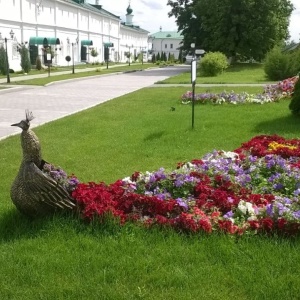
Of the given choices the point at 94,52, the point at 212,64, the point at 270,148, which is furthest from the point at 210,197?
the point at 94,52

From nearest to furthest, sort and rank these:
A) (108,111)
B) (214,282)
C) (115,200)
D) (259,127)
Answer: (214,282)
(115,200)
(259,127)
(108,111)

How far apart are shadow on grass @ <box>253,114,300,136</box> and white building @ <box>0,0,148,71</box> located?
57.6 feet

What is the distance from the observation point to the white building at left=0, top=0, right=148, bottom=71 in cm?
3634

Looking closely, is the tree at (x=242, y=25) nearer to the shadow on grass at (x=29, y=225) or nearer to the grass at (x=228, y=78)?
the grass at (x=228, y=78)

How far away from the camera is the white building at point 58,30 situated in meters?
36.3

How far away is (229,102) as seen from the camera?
13.3 m

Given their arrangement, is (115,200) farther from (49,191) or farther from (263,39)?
(263,39)

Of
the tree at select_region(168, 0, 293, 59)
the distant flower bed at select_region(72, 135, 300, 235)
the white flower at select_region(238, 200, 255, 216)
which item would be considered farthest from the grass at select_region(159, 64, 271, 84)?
the white flower at select_region(238, 200, 255, 216)

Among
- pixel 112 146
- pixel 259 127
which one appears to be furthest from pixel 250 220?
pixel 259 127

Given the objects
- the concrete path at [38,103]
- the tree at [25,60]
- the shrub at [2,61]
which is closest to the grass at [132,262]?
the concrete path at [38,103]

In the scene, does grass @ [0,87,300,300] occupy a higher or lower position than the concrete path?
higher

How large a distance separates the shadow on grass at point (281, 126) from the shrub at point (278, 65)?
47.4 feet

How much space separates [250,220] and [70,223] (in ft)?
4.83

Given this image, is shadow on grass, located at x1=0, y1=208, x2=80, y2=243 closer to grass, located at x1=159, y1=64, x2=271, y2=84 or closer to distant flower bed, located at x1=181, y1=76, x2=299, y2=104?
distant flower bed, located at x1=181, y1=76, x2=299, y2=104
